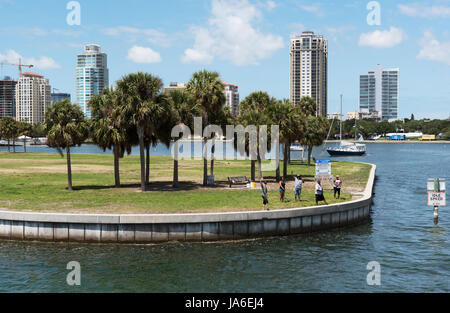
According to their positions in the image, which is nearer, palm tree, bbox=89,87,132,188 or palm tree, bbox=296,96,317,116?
palm tree, bbox=89,87,132,188

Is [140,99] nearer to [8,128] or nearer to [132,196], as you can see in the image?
[132,196]

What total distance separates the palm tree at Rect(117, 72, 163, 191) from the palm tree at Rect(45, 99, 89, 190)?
397 centimetres

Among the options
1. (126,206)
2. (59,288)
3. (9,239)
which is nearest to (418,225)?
(126,206)

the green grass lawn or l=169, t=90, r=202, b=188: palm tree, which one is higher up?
l=169, t=90, r=202, b=188: palm tree

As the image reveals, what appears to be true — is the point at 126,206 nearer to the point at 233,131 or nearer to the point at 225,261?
the point at 225,261

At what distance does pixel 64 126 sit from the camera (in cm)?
3388

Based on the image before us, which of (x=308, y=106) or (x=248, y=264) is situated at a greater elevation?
(x=308, y=106)

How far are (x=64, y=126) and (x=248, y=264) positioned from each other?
Result: 2050 cm

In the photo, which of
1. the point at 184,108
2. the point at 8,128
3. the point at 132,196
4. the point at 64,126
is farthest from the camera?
the point at 8,128

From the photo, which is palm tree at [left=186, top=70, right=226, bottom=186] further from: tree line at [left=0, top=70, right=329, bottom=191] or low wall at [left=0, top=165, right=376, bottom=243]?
low wall at [left=0, top=165, right=376, bottom=243]

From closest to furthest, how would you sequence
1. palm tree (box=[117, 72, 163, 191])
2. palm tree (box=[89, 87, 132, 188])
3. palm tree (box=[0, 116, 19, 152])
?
palm tree (box=[117, 72, 163, 191])
palm tree (box=[89, 87, 132, 188])
palm tree (box=[0, 116, 19, 152])

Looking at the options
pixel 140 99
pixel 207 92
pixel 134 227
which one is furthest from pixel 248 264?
pixel 207 92

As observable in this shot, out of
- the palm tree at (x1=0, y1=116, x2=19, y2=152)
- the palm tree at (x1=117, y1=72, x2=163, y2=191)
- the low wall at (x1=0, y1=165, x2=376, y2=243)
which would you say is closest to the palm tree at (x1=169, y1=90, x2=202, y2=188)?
the palm tree at (x1=117, y1=72, x2=163, y2=191)

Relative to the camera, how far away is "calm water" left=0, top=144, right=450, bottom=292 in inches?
712
